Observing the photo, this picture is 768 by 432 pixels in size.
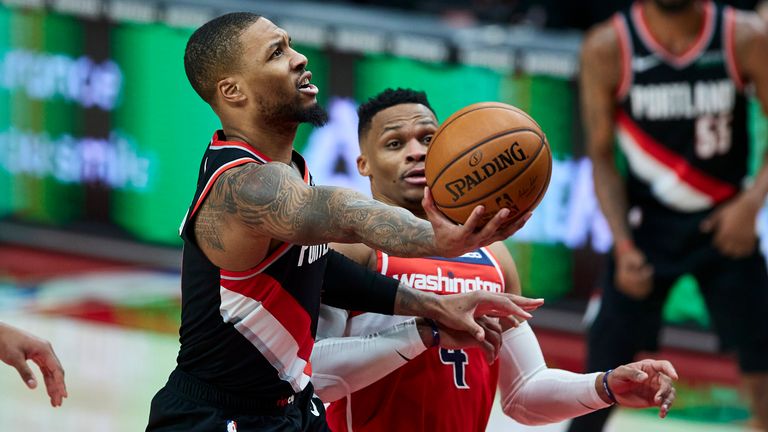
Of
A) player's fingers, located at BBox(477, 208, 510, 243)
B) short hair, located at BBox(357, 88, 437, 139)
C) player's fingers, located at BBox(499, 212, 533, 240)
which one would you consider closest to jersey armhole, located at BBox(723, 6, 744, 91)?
short hair, located at BBox(357, 88, 437, 139)

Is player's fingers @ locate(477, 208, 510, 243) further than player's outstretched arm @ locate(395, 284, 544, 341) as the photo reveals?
No

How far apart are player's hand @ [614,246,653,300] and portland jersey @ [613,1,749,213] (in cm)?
46

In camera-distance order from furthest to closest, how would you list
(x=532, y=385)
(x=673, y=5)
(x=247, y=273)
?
(x=673, y=5) → (x=532, y=385) → (x=247, y=273)

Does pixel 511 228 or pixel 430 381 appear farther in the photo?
pixel 430 381

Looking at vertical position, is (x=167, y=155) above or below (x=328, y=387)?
above

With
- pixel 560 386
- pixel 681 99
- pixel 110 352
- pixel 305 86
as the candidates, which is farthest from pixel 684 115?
pixel 110 352

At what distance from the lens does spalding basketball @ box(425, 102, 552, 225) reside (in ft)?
11.4

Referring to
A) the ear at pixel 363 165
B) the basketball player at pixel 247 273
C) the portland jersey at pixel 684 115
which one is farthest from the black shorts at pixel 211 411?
the portland jersey at pixel 684 115

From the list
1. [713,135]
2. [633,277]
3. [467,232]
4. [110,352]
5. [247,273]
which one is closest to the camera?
[467,232]

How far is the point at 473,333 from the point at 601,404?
64 cm

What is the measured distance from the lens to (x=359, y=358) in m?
4.24

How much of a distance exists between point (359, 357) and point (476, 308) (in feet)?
1.46

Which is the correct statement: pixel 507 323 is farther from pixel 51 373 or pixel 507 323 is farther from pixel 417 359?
pixel 51 373

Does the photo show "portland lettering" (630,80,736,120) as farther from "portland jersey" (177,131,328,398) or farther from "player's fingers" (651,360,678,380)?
"portland jersey" (177,131,328,398)
